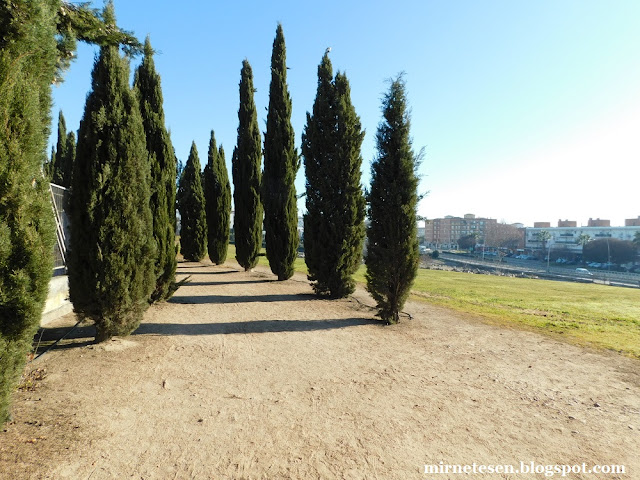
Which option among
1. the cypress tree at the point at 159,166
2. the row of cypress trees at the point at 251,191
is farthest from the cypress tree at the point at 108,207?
the row of cypress trees at the point at 251,191

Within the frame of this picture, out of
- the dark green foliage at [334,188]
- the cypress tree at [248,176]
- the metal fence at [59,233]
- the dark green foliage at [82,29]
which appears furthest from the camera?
the cypress tree at [248,176]

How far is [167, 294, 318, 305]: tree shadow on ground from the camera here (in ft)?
30.7

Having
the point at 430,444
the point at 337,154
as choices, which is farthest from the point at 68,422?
the point at 337,154

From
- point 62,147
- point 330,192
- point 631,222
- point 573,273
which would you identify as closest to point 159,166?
point 330,192

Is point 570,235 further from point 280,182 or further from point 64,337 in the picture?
point 64,337

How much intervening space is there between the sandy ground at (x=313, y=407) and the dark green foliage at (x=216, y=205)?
42.4ft

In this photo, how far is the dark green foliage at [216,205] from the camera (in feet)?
63.5

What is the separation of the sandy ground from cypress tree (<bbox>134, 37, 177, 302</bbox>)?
1.83 metres

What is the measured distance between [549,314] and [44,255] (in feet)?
37.7

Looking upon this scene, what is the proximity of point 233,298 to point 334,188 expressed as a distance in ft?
15.1

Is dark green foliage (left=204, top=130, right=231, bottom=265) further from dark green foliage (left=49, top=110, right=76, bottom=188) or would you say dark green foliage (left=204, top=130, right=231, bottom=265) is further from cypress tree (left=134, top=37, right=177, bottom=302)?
cypress tree (left=134, top=37, right=177, bottom=302)

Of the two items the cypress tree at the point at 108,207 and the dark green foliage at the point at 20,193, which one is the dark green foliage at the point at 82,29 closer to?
the cypress tree at the point at 108,207

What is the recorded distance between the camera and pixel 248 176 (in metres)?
15.7

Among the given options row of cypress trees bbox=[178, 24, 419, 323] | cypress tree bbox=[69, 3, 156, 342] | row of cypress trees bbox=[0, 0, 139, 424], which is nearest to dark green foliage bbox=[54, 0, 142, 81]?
cypress tree bbox=[69, 3, 156, 342]
